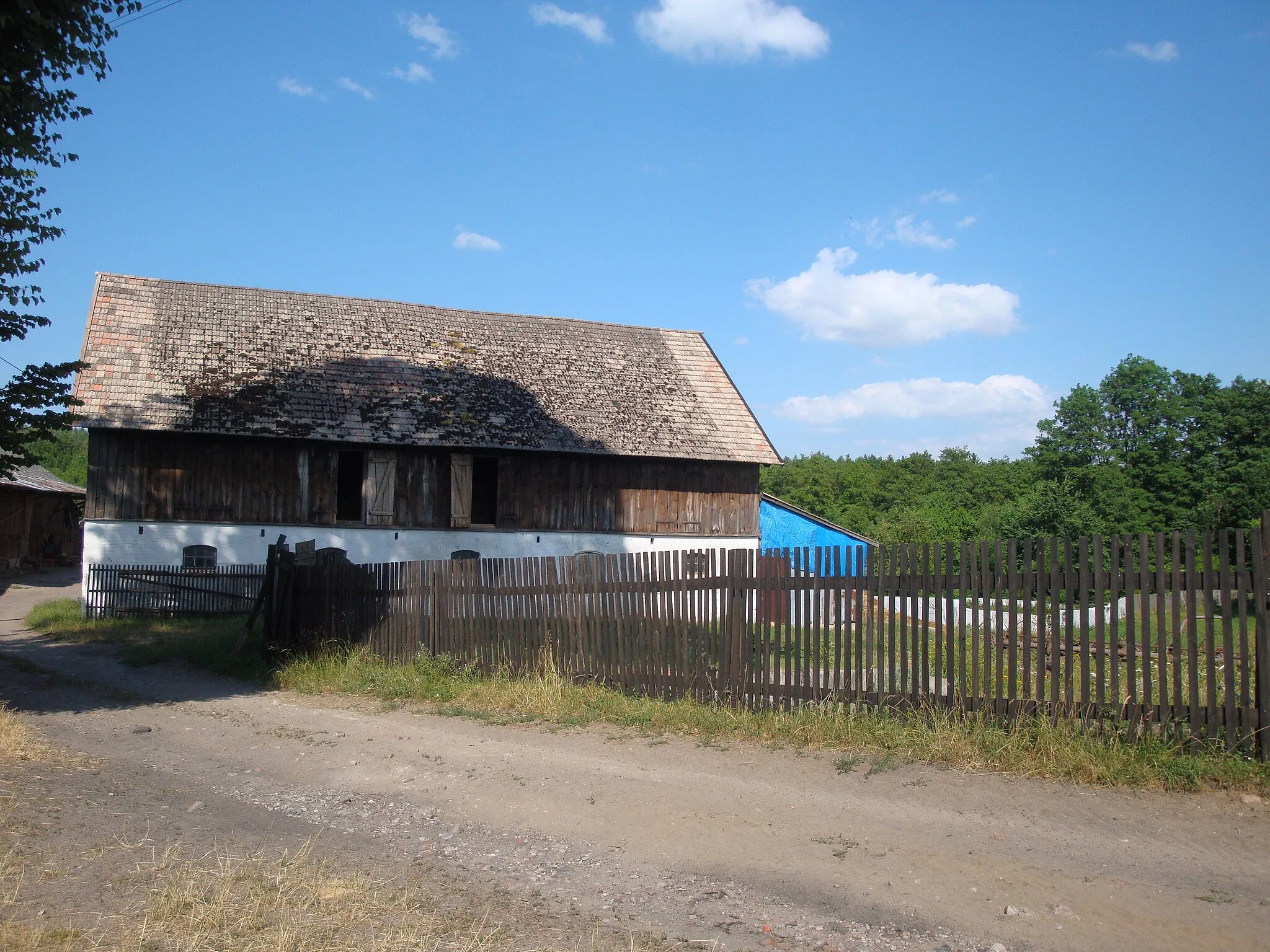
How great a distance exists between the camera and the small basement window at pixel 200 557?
2294 centimetres

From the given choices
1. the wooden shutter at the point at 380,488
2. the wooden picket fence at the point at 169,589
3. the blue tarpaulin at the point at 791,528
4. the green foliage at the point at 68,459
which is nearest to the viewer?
the wooden picket fence at the point at 169,589

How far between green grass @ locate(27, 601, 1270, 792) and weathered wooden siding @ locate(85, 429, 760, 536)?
9952 mm

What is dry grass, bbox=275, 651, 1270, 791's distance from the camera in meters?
6.42

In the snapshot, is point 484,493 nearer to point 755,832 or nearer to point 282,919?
point 755,832

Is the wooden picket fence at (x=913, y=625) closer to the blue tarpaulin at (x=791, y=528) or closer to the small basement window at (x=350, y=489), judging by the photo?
the small basement window at (x=350, y=489)

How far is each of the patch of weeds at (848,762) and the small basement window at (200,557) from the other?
19389 mm

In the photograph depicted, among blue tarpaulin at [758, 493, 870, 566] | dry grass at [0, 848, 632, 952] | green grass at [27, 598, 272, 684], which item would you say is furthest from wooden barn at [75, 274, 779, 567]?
dry grass at [0, 848, 632, 952]

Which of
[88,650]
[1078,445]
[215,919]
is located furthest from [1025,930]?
[1078,445]

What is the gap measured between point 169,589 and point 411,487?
19.8ft

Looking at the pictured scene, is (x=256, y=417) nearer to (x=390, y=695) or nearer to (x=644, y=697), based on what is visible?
(x=390, y=695)

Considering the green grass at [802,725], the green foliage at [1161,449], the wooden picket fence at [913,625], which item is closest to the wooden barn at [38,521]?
the green grass at [802,725]

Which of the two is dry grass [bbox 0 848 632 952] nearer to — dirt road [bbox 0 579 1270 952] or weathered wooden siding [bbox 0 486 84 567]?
dirt road [bbox 0 579 1270 952]

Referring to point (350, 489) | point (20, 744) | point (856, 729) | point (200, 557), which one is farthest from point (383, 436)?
point (856, 729)

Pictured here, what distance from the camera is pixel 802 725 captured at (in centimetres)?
803
